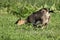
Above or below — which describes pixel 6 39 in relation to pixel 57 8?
above

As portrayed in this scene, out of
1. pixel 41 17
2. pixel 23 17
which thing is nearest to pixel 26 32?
pixel 41 17

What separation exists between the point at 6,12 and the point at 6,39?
6.97m

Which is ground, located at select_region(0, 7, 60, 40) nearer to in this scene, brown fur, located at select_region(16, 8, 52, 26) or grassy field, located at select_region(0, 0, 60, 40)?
grassy field, located at select_region(0, 0, 60, 40)

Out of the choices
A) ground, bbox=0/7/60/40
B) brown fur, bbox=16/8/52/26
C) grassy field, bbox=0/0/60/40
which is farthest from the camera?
brown fur, bbox=16/8/52/26

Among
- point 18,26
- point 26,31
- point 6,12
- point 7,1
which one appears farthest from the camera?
point 7,1

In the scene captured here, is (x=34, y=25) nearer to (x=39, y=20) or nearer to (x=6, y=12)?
(x=39, y=20)

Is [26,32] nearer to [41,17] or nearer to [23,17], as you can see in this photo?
[41,17]

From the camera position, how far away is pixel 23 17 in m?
15.2

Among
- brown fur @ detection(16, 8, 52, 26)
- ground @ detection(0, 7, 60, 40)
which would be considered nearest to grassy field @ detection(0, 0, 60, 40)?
ground @ detection(0, 7, 60, 40)

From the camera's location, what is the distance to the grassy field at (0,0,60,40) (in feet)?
32.2

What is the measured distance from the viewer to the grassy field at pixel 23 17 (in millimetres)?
9828

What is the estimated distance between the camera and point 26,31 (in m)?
10.8

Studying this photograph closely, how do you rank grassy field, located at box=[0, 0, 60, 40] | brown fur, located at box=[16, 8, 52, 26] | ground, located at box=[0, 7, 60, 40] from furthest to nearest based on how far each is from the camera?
1. brown fur, located at box=[16, 8, 52, 26]
2. grassy field, located at box=[0, 0, 60, 40]
3. ground, located at box=[0, 7, 60, 40]

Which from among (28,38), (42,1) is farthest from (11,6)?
(28,38)
